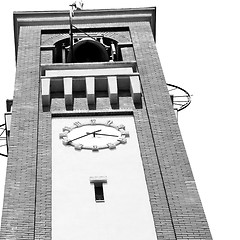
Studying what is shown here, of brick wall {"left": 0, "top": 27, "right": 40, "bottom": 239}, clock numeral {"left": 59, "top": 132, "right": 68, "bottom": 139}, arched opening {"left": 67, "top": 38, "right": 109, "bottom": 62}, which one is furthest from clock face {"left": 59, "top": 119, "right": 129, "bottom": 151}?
arched opening {"left": 67, "top": 38, "right": 109, "bottom": 62}

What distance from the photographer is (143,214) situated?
23.5m

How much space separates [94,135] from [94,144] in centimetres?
57

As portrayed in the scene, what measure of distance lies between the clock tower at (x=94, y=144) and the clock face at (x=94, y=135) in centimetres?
3

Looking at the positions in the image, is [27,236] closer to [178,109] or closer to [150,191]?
[150,191]

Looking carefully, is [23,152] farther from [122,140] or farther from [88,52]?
[88,52]

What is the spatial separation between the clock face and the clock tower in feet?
0.09

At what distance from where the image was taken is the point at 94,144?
27125mm

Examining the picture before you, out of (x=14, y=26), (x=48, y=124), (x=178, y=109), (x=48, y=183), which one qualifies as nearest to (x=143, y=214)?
(x=48, y=183)

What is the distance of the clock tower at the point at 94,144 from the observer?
23219 mm

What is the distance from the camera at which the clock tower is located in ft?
76.2

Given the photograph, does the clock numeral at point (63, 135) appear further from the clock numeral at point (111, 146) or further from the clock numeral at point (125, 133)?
the clock numeral at point (125, 133)

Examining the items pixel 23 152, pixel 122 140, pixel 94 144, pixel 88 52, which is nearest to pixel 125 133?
pixel 122 140

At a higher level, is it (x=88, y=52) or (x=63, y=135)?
(x=88, y=52)

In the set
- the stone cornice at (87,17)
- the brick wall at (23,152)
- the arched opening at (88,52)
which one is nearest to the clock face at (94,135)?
the brick wall at (23,152)
